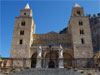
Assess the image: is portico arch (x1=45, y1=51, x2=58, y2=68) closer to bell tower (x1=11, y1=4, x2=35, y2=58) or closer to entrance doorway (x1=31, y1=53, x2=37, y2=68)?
entrance doorway (x1=31, y1=53, x2=37, y2=68)

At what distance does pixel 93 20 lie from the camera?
241 ft

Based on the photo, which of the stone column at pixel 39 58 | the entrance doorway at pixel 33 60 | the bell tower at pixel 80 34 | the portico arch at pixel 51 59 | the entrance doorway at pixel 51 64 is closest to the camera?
the stone column at pixel 39 58

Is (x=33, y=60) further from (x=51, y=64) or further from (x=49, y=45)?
(x=49, y=45)

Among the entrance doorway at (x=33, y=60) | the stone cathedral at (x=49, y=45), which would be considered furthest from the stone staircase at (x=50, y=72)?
the entrance doorway at (x=33, y=60)

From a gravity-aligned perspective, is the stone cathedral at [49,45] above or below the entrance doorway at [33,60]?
above

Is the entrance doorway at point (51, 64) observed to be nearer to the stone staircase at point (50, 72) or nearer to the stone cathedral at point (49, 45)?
the stone cathedral at point (49, 45)

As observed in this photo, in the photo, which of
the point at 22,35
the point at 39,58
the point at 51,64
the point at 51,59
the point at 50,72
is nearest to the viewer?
the point at 50,72

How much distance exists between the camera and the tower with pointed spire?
37.0m

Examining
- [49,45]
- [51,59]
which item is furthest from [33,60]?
[49,45]

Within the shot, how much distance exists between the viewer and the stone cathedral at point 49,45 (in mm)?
36312

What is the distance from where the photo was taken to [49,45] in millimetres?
39406

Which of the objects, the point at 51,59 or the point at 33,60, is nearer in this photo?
the point at 51,59

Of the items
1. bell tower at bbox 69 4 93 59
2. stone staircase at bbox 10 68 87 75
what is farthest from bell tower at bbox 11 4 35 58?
bell tower at bbox 69 4 93 59

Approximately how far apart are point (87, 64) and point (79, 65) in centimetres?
202
